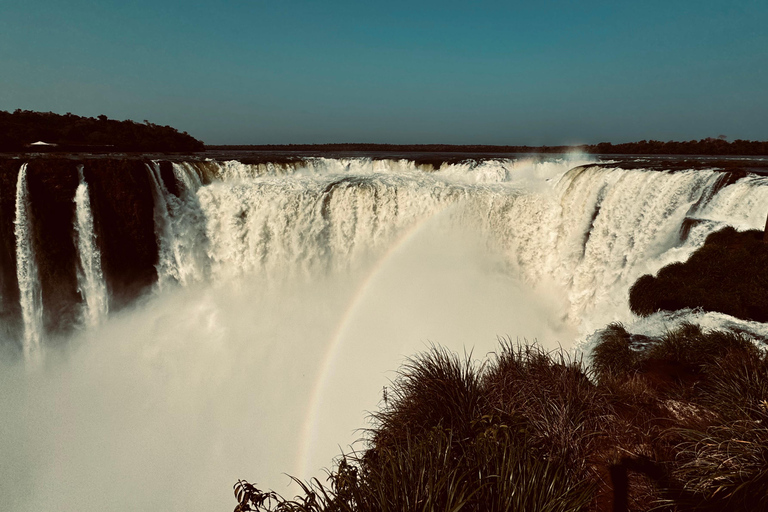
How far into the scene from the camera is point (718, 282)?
28.9 ft

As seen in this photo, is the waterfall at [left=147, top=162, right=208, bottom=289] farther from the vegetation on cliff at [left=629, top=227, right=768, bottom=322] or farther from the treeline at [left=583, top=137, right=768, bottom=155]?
A: the treeline at [left=583, top=137, right=768, bottom=155]

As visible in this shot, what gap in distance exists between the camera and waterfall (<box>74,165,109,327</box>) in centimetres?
1557

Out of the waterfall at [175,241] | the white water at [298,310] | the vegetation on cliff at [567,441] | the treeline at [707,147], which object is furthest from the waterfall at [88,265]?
the treeline at [707,147]

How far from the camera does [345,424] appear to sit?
480 inches

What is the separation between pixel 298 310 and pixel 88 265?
28.9 ft

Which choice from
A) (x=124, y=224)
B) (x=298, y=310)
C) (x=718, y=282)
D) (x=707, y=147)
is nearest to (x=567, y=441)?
(x=718, y=282)

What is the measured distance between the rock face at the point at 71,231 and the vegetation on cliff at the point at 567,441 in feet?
52.3

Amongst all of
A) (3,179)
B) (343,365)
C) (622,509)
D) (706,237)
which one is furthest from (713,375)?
(3,179)

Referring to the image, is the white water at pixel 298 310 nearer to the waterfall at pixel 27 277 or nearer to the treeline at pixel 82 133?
the waterfall at pixel 27 277

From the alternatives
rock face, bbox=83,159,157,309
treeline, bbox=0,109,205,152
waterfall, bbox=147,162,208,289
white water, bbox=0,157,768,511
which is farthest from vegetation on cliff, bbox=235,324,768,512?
treeline, bbox=0,109,205,152

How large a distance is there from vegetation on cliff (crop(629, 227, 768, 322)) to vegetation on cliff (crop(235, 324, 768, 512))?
247 cm

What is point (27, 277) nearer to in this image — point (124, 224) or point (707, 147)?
point (124, 224)

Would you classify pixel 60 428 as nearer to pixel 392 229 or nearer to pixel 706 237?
pixel 392 229

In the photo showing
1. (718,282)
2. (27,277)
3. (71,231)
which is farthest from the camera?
(71,231)
